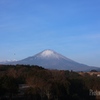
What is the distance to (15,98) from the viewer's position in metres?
27.8

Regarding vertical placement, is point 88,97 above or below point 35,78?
below

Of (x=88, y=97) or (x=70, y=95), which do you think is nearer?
(x=70, y=95)

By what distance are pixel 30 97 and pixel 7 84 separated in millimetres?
3640

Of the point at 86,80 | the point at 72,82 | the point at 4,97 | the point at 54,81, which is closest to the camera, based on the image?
the point at 4,97

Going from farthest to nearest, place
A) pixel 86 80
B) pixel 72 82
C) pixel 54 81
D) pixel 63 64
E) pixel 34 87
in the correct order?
pixel 63 64 → pixel 86 80 → pixel 72 82 → pixel 54 81 → pixel 34 87

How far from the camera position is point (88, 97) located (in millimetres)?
36594

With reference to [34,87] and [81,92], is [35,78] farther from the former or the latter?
[81,92]

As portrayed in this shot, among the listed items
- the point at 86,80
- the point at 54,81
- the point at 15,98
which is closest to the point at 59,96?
the point at 54,81

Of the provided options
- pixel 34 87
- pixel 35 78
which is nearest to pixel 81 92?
pixel 35 78

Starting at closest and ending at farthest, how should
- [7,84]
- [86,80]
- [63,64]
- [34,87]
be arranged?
[7,84] < [34,87] < [86,80] < [63,64]

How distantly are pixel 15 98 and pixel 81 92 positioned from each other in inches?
446

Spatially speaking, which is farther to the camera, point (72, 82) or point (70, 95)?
point (72, 82)

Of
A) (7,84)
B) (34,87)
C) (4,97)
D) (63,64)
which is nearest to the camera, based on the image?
(7,84)

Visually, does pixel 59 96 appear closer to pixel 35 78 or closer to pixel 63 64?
pixel 35 78
